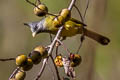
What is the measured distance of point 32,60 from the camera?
335 cm

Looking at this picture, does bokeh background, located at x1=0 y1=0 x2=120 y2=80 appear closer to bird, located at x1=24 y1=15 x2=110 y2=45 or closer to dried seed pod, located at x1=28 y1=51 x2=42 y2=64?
bird, located at x1=24 y1=15 x2=110 y2=45

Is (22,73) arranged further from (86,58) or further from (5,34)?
(5,34)

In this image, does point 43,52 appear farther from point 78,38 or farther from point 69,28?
point 78,38

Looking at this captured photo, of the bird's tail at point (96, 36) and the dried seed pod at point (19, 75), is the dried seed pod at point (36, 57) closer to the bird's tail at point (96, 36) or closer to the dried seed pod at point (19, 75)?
the dried seed pod at point (19, 75)

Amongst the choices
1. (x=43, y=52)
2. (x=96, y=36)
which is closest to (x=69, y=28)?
(x=96, y=36)

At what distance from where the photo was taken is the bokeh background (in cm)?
515

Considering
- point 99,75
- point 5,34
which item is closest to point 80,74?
point 99,75

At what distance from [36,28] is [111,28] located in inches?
66.5

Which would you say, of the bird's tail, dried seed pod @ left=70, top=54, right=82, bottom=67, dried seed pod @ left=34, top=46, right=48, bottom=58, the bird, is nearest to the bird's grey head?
the bird

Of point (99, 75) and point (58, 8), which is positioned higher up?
point (58, 8)

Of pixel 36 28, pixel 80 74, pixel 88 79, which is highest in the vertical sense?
pixel 36 28

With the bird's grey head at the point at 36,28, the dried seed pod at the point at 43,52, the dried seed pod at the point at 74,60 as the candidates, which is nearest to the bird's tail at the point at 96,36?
the bird's grey head at the point at 36,28

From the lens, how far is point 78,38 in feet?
21.9

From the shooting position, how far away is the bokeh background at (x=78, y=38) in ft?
16.9
